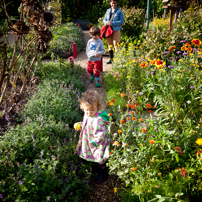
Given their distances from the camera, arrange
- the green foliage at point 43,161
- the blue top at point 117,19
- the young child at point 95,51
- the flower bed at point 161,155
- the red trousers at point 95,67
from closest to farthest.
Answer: the flower bed at point 161,155
the green foliage at point 43,161
the young child at point 95,51
the red trousers at point 95,67
the blue top at point 117,19

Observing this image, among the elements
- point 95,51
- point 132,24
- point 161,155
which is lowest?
point 161,155

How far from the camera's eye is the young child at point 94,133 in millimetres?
2127

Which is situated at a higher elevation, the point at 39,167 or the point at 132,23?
the point at 132,23

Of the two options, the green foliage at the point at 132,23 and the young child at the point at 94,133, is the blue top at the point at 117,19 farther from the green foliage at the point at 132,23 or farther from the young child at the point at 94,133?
the young child at the point at 94,133

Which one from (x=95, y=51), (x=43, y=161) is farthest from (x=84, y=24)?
(x=43, y=161)

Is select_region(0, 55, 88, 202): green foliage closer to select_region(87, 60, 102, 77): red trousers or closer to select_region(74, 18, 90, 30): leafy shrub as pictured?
select_region(87, 60, 102, 77): red trousers

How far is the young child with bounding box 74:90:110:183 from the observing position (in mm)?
2127

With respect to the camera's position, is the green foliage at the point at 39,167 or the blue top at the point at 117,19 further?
the blue top at the point at 117,19

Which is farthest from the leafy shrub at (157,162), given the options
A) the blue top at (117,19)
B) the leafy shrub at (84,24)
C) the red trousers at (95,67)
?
the leafy shrub at (84,24)

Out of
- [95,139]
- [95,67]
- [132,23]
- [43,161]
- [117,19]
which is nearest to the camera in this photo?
[43,161]

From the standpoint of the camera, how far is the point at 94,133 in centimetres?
221

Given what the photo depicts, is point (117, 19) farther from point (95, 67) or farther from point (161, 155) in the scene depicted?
point (161, 155)

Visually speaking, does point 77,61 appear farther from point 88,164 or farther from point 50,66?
point 88,164

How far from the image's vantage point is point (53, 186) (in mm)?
1957
